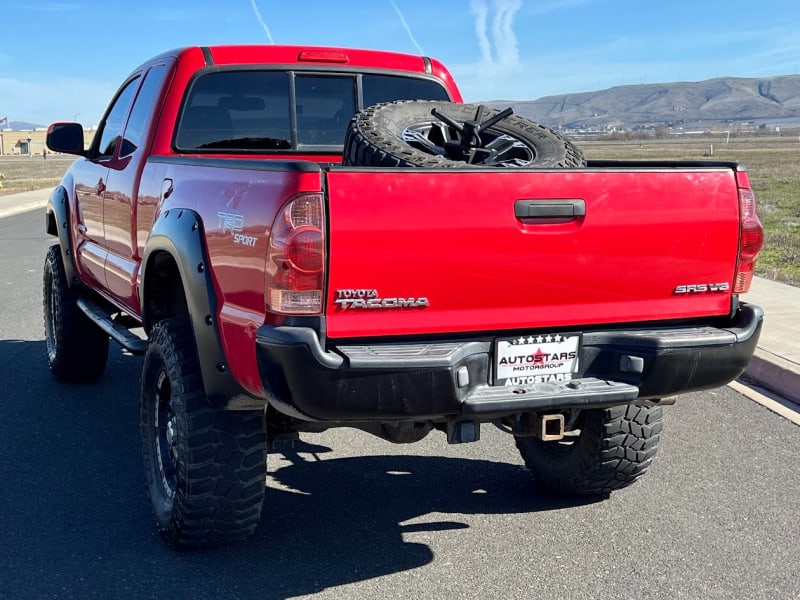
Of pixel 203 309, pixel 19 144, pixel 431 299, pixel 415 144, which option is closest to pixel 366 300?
pixel 431 299

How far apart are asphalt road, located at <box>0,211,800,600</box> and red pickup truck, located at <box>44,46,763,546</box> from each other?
0.25 metres

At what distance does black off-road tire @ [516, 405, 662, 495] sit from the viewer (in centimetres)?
Result: 452

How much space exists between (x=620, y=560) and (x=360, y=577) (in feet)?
3.56

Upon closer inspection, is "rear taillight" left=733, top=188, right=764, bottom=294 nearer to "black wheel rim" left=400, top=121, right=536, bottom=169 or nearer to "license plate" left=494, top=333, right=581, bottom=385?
"license plate" left=494, top=333, right=581, bottom=385

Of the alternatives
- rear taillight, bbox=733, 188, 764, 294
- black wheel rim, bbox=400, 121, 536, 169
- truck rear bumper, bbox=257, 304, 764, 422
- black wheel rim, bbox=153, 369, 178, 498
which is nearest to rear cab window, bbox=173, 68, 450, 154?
black wheel rim, bbox=400, 121, 536, 169

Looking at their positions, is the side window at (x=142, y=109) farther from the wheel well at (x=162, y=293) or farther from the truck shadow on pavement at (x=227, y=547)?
the truck shadow on pavement at (x=227, y=547)

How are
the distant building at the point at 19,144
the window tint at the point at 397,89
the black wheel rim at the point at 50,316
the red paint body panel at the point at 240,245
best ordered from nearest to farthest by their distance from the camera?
the red paint body panel at the point at 240,245 < the window tint at the point at 397,89 < the black wheel rim at the point at 50,316 < the distant building at the point at 19,144

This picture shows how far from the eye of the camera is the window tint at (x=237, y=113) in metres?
5.30

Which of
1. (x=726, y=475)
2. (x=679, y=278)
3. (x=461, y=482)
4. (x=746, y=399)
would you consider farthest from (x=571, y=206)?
(x=746, y=399)

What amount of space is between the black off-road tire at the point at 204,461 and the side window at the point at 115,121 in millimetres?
2340

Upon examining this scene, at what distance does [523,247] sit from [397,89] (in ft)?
8.96

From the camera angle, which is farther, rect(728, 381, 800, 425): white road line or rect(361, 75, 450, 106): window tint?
rect(728, 381, 800, 425): white road line

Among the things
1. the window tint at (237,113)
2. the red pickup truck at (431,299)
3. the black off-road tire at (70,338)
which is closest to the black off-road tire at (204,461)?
the red pickup truck at (431,299)

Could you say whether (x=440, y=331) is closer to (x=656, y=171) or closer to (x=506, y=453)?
(x=656, y=171)
